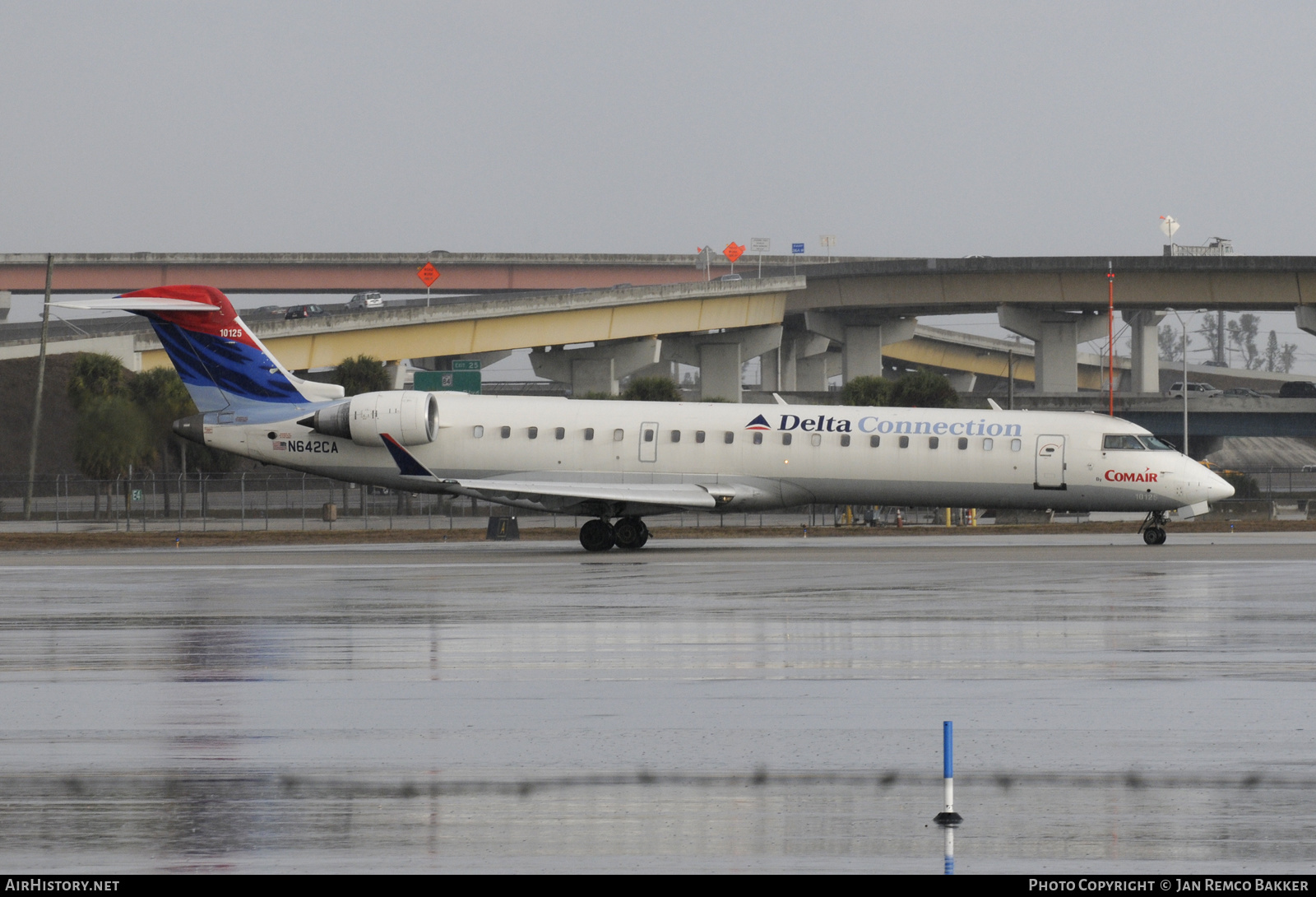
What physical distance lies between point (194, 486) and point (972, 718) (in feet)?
200

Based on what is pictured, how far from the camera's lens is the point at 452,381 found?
181 feet

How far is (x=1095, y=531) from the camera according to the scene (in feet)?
135

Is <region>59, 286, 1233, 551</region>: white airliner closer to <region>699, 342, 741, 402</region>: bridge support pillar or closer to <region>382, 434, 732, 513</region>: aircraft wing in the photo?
<region>382, 434, 732, 513</region>: aircraft wing

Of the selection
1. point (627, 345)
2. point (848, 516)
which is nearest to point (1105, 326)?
point (627, 345)

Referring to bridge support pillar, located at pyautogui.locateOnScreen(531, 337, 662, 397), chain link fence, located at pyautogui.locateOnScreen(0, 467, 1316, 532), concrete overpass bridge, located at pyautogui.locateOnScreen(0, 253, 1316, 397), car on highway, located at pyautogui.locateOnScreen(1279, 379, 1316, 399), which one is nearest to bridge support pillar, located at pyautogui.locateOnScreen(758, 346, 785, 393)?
concrete overpass bridge, located at pyautogui.locateOnScreen(0, 253, 1316, 397)

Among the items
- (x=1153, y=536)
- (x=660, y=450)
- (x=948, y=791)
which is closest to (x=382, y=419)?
(x=660, y=450)

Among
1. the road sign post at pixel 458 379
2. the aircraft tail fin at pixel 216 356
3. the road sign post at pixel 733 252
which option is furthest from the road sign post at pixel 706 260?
the aircraft tail fin at pixel 216 356

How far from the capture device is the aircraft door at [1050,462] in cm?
3109

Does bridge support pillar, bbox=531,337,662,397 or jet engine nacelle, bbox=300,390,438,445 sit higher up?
bridge support pillar, bbox=531,337,662,397

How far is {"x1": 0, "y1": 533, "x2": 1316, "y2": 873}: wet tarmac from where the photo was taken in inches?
316

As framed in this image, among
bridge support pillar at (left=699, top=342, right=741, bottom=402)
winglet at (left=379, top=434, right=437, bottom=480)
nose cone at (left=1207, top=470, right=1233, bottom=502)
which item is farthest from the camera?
bridge support pillar at (left=699, top=342, right=741, bottom=402)

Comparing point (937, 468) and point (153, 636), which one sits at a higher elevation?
point (937, 468)

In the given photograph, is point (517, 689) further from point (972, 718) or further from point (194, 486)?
point (194, 486)

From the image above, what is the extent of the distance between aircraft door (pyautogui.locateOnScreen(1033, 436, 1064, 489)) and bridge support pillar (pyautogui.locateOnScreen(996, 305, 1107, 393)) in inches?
1982
